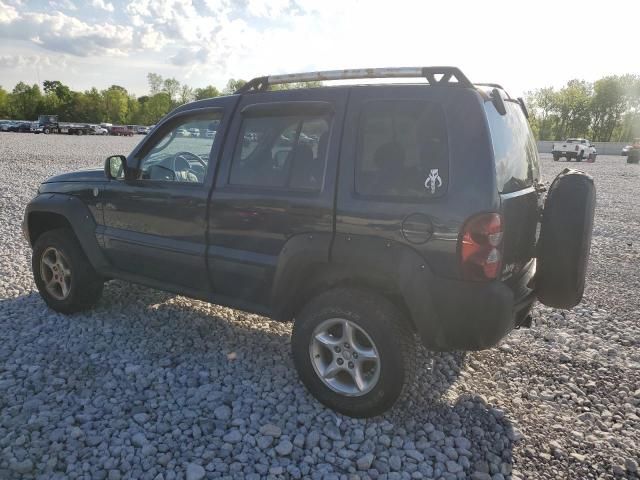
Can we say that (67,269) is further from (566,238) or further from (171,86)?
(171,86)

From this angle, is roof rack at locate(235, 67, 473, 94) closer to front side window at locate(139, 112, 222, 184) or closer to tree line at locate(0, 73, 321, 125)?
front side window at locate(139, 112, 222, 184)

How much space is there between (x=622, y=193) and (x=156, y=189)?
1614 centimetres

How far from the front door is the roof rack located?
33cm

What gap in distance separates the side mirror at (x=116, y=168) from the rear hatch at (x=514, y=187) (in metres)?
2.86

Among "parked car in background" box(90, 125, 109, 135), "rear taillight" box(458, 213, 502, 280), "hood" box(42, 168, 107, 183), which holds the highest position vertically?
"parked car in background" box(90, 125, 109, 135)

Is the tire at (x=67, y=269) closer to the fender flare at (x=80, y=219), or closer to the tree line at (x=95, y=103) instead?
the fender flare at (x=80, y=219)

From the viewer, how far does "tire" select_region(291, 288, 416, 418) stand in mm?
2932

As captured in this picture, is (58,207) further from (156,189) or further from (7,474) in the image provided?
(7,474)

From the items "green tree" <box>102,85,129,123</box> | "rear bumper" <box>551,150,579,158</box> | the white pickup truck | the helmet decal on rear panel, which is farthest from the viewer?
"green tree" <box>102,85,129,123</box>

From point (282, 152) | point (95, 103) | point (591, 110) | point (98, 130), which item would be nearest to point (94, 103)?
point (95, 103)

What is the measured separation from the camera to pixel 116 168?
412cm

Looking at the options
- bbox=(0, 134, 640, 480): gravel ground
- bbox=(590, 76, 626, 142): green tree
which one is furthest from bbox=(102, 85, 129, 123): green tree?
bbox=(0, 134, 640, 480): gravel ground

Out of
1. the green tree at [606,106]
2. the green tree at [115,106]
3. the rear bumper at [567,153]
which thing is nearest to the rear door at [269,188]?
the rear bumper at [567,153]

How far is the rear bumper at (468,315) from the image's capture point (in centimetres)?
271
